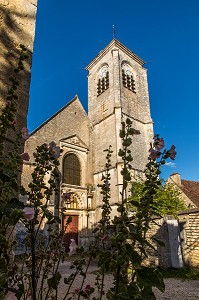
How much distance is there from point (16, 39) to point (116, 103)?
15.3 m

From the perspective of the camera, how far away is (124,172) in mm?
1229

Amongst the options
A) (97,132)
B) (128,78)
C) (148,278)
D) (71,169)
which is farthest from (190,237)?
(128,78)

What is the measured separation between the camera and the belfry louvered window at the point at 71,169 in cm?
1621

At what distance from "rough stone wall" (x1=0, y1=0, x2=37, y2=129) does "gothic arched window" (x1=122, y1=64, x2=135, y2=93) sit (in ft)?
57.2

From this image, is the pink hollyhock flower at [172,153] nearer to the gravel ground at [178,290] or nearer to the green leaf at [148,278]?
the green leaf at [148,278]

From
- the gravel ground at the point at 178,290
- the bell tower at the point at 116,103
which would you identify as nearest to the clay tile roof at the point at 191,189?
the bell tower at the point at 116,103

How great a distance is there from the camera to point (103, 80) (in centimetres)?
2061

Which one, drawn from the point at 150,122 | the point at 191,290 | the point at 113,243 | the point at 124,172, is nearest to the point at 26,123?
the point at 124,172

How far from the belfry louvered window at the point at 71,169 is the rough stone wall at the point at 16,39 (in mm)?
13785

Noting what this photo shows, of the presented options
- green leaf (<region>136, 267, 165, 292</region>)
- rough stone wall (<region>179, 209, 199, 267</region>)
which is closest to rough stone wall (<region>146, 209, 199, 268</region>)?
rough stone wall (<region>179, 209, 199, 267</region>)

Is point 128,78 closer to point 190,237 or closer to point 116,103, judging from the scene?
point 116,103

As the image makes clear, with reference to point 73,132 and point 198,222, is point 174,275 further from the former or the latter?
point 73,132

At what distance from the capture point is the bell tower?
665 inches

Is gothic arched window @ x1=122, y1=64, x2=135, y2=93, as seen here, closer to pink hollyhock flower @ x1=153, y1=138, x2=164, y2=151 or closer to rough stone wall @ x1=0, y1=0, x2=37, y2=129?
rough stone wall @ x1=0, y1=0, x2=37, y2=129
